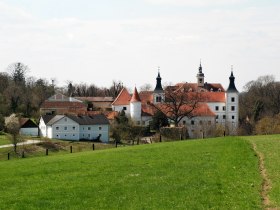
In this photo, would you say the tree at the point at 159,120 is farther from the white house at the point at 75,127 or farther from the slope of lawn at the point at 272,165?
the slope of lawn at the point at 272,165

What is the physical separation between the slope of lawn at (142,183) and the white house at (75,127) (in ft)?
171

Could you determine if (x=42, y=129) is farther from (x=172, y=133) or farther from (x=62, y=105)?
(x=172, y=133)

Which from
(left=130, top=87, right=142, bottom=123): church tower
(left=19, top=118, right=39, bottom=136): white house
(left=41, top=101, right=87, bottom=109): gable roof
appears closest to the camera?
(left=19, top=118, right=39, bottom=136): white house

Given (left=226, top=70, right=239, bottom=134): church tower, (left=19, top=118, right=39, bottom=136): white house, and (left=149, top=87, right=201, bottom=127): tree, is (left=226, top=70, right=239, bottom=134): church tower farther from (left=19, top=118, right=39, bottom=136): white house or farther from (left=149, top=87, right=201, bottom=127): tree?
(left=19, top=118, right=39, bottom=136): white house

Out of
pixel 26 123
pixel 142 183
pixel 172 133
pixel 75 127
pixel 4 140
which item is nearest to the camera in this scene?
pixel 142 183

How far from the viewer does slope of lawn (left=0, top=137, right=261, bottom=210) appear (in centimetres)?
1383

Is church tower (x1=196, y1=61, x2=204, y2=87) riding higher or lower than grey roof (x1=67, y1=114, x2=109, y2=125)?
higher

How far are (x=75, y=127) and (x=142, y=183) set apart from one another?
203 feet

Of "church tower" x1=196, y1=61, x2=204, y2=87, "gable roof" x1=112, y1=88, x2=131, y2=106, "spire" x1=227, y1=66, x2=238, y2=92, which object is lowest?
"gable roof" x1=112, y1=88, x2=131, y2=106

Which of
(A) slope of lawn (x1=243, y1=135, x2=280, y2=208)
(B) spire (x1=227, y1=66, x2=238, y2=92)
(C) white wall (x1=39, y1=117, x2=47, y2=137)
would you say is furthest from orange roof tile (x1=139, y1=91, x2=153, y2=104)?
(A) slope of lawn (x1=243, y1=135, x2=280, y2=208)

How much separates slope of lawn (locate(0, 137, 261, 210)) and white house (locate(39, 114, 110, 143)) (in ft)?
171

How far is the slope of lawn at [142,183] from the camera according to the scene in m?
13.8

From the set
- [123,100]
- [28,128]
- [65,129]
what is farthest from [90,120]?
[123,100]

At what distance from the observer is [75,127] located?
77875mm
